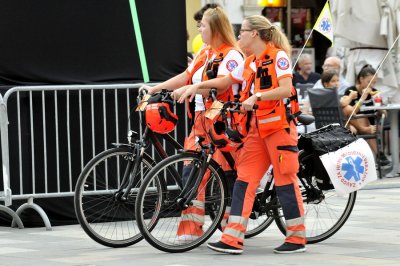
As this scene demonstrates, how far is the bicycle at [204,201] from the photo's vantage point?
8.66 meters

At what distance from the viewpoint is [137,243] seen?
9.33 meters

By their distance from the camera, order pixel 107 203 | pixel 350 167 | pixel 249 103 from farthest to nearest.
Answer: pixel 107 203, pixel 350 167, pixel 249 103

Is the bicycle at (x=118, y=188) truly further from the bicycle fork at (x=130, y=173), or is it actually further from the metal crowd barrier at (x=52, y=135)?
the metal crowd barrier at (x=52, y=135)

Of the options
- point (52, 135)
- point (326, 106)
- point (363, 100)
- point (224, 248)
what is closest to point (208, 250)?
point (224, 248)

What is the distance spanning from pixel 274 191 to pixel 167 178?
81cm

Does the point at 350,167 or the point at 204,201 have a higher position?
the point at 350,167

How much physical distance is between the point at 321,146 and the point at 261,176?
0.64 meters

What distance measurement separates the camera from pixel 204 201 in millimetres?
8875

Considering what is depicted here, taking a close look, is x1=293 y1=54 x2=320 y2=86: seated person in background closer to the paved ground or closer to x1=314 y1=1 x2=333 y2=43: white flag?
x1=314 y1=1 x2=333 y2=43: white flag

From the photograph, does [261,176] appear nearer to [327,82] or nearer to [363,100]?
[327,82]

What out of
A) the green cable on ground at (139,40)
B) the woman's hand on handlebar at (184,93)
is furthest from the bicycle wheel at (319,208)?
the green cable on ground at (139,40)

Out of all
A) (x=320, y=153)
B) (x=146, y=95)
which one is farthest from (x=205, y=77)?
(x=320, y=153)

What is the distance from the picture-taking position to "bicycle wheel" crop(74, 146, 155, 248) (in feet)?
29.2

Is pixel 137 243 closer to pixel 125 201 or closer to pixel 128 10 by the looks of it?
pixel 125 201
